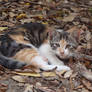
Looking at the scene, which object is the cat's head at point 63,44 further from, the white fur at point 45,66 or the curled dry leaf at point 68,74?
the curled dry leaf at point 68,74

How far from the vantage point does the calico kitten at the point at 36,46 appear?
11.1 ft

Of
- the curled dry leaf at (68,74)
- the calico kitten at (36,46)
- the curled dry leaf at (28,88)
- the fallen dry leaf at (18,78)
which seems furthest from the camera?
the calico kitten at (36,46)

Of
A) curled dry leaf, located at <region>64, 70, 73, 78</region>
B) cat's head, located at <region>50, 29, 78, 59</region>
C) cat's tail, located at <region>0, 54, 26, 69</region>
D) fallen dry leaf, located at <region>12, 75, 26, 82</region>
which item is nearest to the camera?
fallen dry leaf, located at <region>12, 75, 26, 82</region>

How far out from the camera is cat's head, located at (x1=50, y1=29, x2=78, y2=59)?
3.62 metres

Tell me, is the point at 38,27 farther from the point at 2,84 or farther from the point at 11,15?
the point at 2,84

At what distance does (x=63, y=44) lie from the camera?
3.68m

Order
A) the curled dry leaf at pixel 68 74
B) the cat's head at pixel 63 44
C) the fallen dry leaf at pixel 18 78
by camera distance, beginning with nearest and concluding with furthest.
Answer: the fallen dry leaf at pixel 18 78
the curled dry leaf at pixel 68 74
the cat's head at pixel 63 44

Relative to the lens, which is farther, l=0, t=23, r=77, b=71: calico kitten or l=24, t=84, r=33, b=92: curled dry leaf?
l=0, t=23, r=77, b=71: calico kitten

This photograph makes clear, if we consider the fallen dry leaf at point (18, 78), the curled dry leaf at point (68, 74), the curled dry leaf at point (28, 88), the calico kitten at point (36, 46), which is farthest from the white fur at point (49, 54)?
the curled dry leaf at point (28, 88)

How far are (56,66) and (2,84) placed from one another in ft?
3.07

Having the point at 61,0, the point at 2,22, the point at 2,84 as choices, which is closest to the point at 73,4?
the point at 61,0

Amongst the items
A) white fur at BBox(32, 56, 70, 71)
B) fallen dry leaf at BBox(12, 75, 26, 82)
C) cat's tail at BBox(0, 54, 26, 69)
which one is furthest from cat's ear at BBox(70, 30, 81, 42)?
fallen dry leaf at BBox(12, 75, 26, 82)

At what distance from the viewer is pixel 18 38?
3750mm

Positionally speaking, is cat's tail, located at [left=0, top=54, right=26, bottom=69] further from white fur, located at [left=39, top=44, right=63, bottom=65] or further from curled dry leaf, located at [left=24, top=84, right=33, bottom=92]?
white fur, located at [left=39, top=44, right=63, bottom=65]
